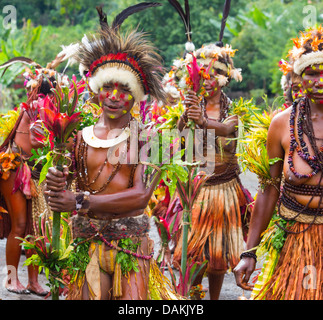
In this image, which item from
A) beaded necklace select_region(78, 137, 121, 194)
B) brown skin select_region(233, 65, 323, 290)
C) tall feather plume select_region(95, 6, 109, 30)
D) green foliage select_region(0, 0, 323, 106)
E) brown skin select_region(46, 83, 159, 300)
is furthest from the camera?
green foliage select_region(0, 0, 323, 106)

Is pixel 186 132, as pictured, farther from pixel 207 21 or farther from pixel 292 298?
pixel 207 21

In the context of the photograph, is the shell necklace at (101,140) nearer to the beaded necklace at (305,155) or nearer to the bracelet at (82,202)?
the bracelet at (82,202)

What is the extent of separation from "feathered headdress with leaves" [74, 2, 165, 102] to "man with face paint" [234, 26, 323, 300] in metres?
0.86

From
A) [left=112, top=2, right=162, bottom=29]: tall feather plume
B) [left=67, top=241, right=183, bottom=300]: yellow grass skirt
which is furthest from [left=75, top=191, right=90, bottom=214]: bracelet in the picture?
[left=112, top=2, right=162, bottom=29]: tall feather plume

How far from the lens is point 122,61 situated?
3.92 meters

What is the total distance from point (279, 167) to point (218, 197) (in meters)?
2.17

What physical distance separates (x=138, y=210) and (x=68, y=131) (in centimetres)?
78

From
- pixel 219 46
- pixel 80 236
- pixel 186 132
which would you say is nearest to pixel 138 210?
pixel 80 236

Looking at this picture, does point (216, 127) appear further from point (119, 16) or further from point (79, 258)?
point (79, 258)

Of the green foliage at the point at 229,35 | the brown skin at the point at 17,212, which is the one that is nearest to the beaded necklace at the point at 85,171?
the brown skin at the point at 17,212

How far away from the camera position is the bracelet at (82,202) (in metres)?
3.46

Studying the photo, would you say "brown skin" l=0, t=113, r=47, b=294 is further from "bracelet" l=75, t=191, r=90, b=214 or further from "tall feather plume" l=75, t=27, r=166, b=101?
"bracelet" l=75, t=191, r=90, b=214

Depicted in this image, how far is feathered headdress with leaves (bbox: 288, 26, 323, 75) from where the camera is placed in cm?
348

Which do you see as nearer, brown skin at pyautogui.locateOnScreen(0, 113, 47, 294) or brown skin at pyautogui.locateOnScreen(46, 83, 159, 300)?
brown skin at pyautogui.locateOnScreen(46, 83, 159, 300)
